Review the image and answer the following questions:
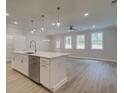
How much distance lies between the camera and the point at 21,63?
4250mm

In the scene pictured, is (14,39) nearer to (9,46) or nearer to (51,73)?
(9,46)

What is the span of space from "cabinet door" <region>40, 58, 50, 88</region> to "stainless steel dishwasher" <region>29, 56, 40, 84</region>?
0.64 ft

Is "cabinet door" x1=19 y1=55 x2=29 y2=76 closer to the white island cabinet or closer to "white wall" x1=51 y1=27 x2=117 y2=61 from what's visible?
the white island cabinet

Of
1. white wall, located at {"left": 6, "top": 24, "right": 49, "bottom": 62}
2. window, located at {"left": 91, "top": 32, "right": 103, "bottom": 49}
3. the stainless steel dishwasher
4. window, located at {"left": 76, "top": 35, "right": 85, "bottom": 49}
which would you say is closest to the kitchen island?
the stainless steel dishwasher

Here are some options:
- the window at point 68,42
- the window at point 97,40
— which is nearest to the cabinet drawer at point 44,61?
the window at point 97,40

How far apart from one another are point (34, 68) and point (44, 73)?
2.14 ft

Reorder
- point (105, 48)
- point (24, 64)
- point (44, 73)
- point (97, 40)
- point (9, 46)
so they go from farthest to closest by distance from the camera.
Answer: point (97, 40)
point (105, 48)
point (9, 46)
point (24, 64)
point (44, 73)

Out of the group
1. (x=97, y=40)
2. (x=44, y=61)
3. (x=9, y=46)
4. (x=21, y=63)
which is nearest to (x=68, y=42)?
(x=97, y=40)

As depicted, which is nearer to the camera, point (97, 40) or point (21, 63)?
point (21, 63)

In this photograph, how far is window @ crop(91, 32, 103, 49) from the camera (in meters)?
8.07

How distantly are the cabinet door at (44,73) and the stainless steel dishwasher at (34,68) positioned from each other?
196 mm

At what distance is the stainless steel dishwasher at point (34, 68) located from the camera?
10.2 ft

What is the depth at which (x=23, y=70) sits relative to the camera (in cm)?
409
